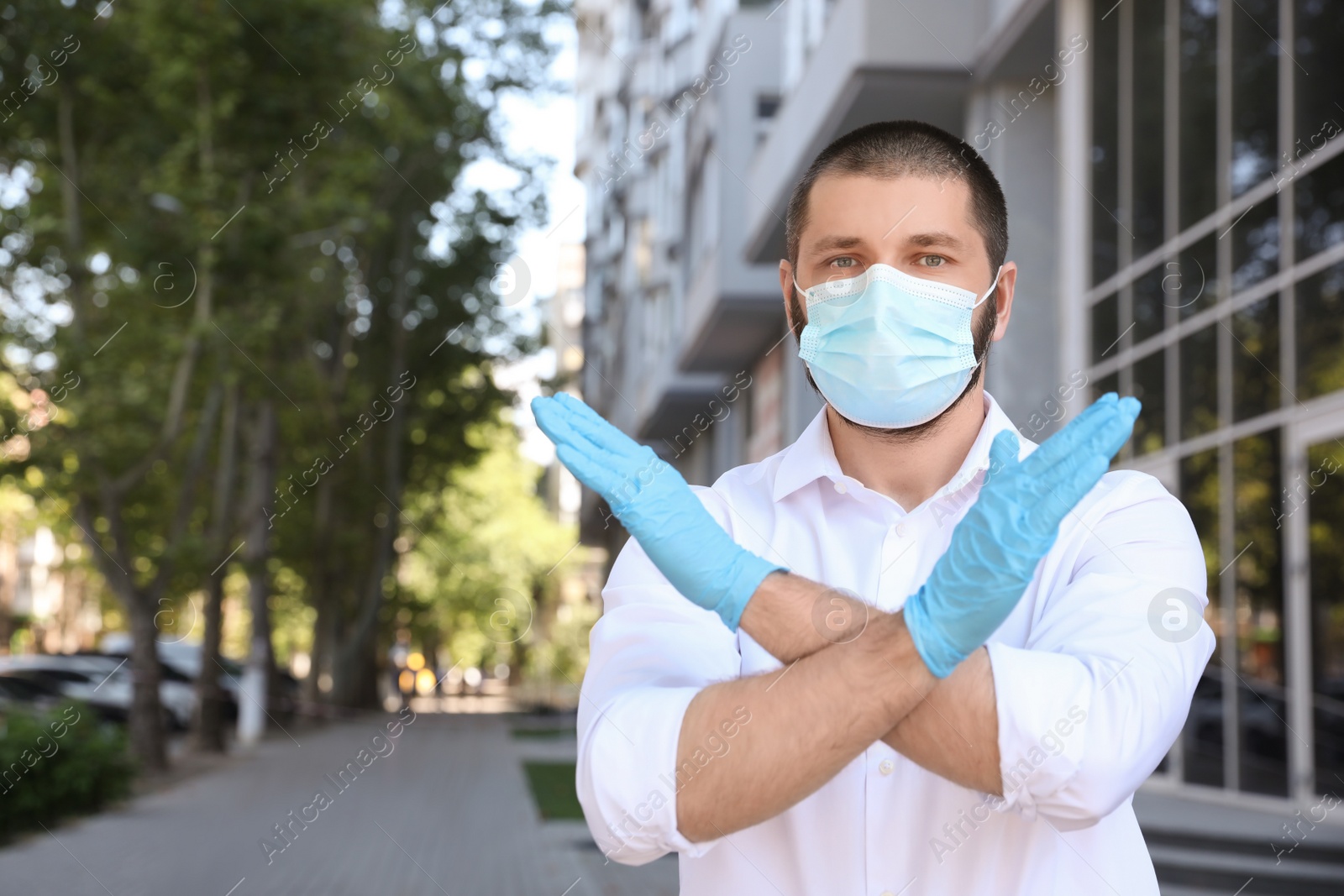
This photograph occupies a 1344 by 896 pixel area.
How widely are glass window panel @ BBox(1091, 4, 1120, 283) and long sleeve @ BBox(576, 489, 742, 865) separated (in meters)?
11.2

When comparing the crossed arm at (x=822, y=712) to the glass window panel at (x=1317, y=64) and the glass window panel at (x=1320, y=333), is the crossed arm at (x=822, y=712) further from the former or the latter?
the glass window panel at (x=1317, y=64)

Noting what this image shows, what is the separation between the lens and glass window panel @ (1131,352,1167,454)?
12055 millimetres

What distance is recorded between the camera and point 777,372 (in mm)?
23734

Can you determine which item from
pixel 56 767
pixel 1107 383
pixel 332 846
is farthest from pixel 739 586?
pixel 56 767

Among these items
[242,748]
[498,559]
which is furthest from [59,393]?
[498,559]

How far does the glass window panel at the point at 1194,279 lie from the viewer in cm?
1113

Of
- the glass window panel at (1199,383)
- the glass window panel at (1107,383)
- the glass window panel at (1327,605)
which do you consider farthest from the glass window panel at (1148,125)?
the glass window panel at (1327,605)

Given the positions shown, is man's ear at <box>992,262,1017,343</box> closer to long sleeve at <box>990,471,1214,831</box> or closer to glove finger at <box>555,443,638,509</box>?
long sleeve at <box>990,471,1214,831</box>

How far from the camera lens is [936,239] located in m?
1.97

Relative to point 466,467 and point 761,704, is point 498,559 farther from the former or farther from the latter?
point 761,704

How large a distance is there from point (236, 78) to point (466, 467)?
19.2 metres

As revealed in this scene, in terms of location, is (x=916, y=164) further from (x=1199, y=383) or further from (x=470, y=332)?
(x=470, y=332)

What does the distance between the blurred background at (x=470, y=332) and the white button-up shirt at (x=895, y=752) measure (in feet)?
23.7

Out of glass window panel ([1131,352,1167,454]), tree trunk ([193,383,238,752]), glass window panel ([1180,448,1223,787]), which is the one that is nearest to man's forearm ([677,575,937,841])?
glass window panel ([1180,448,1223,787])
